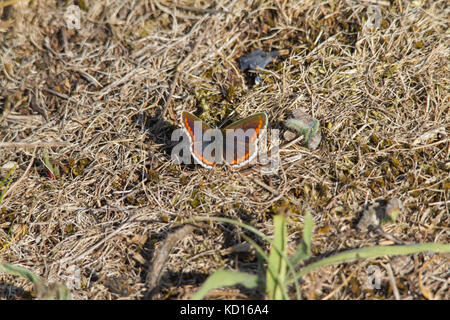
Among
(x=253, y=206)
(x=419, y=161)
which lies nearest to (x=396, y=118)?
(x=419, y=161)

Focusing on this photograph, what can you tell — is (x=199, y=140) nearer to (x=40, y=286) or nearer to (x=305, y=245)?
(x=305, y=245)

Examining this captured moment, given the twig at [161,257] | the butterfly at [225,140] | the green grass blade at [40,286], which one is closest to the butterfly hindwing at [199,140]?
the butterfly at [225,140]

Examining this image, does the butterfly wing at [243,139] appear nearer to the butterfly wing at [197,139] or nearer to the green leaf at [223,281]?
the butterfly wing at [197,139]

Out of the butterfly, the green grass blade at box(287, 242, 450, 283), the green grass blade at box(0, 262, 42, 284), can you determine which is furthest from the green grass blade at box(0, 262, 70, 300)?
the green grass blade at box(287, 242, 450, 283)

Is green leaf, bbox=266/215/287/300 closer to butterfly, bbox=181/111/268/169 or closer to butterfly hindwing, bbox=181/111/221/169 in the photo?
butterfly, bbox=181/111/268/169

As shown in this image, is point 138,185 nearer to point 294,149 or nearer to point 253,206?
point 253,206

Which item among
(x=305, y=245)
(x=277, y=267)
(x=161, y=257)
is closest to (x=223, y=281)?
(x=277, y=267)

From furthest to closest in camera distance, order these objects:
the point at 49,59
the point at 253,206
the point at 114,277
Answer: the point at 49,59 → the point at 253,206 → the point at 114,277
